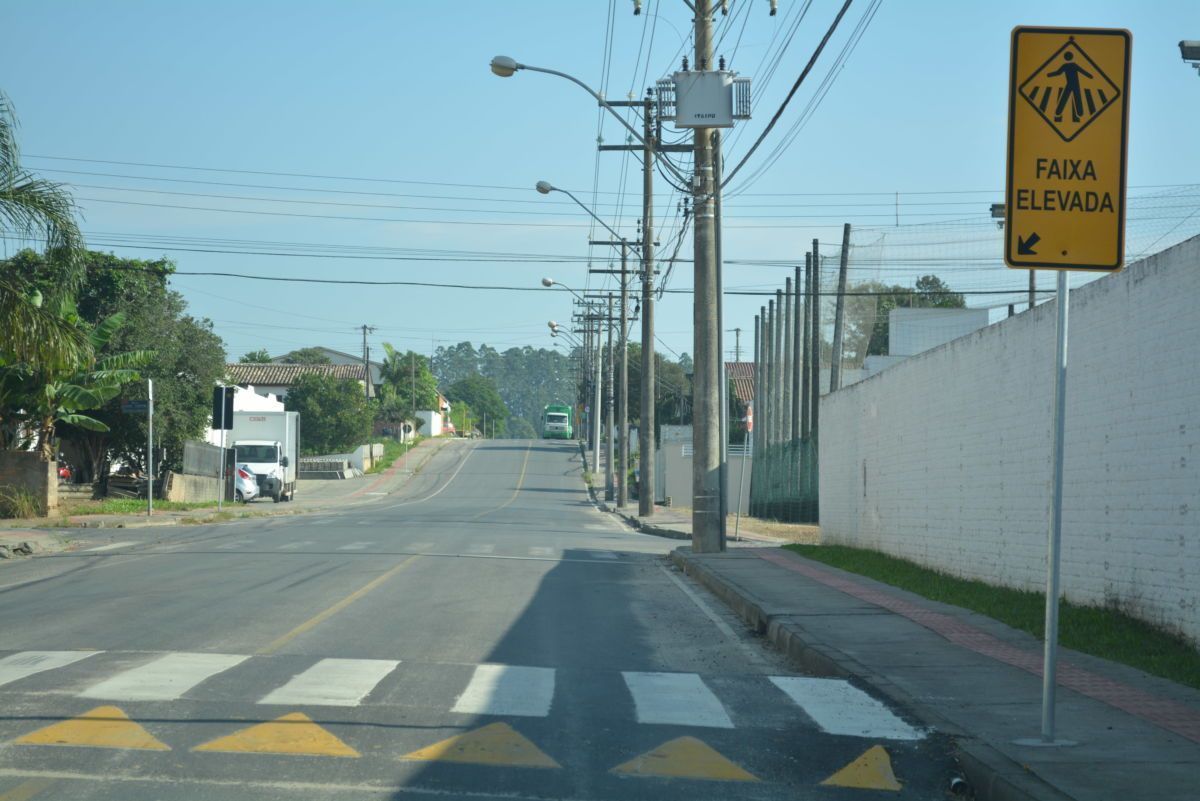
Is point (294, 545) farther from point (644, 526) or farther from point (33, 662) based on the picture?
point (644, 526)

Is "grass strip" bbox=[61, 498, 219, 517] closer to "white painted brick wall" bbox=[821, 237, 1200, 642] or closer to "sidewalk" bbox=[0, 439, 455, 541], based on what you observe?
"sidewalk" bbox=[0, 439, 455, 541]

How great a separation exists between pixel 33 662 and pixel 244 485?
124 feet

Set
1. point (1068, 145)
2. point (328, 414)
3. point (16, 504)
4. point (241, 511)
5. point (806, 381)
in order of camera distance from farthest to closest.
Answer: point (328, 414) < point (806, 381) < point (241, 511) < point (16, 504) < point (1068, 145)

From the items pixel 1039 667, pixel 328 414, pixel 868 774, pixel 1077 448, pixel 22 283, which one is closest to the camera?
pixel 868 774

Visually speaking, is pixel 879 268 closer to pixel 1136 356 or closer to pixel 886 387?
pixel 886 387

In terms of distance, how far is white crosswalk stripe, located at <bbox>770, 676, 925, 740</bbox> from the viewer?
7.79 metres

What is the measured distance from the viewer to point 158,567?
59.7 feet

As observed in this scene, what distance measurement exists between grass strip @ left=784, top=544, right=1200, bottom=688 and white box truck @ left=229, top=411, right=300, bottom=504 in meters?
34.2

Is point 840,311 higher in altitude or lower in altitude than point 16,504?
higher

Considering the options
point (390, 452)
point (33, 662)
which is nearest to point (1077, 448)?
point (33, 662)

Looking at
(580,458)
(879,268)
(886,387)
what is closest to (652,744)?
(886,387)

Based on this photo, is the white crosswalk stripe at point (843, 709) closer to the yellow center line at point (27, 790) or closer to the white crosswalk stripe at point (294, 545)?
A: the yellow center line at point (27, 790)

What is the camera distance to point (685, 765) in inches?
273

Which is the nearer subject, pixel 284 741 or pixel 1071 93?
pixel 1071 93
